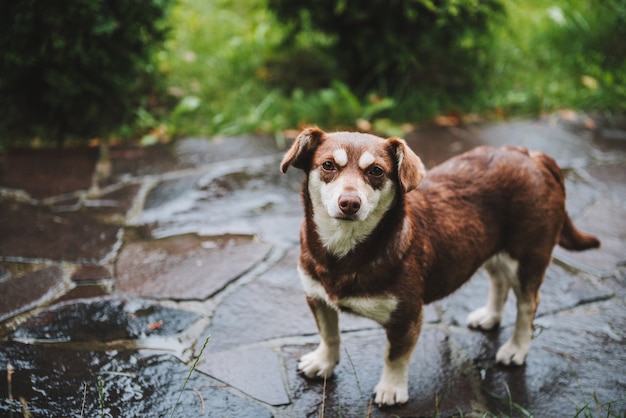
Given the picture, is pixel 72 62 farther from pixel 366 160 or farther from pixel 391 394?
pixel 391 394

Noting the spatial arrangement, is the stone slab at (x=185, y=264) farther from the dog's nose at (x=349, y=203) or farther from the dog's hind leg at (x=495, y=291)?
the dog's nose at (x=349, y=203)

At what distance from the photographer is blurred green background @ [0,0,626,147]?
229 inches

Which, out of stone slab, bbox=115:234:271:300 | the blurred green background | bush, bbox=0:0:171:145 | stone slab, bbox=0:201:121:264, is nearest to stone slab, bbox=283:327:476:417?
stone slab, bbox=115:234:271:300

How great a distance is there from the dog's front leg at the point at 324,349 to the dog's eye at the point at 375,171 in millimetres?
807

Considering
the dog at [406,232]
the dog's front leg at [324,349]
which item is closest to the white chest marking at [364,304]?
the dog at [406,232]

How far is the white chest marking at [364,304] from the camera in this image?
2768 mm

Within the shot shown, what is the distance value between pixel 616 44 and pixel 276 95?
4.11 m

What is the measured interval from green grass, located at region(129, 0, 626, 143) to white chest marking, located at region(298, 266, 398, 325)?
335 cm

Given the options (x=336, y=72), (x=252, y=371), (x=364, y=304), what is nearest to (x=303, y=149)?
(x=364, y=304)

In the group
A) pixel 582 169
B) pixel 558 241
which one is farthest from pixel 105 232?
pixel 582 169

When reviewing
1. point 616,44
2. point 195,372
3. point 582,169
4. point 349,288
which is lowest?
point 195,372

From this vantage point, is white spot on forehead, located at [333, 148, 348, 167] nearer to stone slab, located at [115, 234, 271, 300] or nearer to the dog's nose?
the dog's nose

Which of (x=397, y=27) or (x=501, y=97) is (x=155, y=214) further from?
(x=501, y=97)

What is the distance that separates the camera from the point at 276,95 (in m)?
6.42
